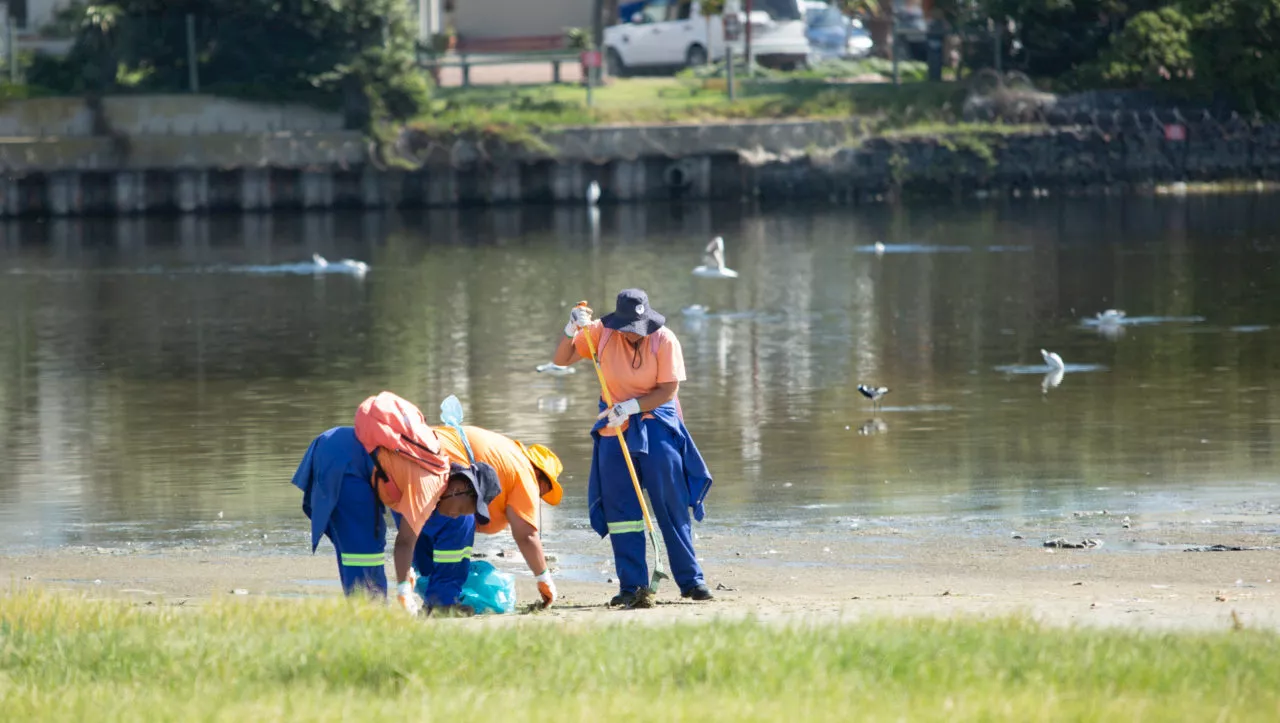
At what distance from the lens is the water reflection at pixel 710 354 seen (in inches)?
631

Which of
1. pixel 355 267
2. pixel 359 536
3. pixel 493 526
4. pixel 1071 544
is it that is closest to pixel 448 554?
pixel 493 526

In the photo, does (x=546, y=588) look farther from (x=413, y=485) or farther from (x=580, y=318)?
(x=580, y=318)

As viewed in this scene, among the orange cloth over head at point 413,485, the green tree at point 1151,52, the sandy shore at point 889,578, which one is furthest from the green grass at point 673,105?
the orange cloth over head at point 413,485

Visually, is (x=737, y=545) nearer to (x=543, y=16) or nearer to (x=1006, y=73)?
(x=1006, y=73)

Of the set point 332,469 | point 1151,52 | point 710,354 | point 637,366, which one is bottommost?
point 710,354

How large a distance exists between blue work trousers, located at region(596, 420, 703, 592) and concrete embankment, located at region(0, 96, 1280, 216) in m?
43.0

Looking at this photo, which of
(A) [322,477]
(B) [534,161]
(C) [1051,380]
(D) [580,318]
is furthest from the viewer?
(B) [534,161]

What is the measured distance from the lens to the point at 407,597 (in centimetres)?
1004

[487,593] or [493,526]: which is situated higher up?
[493,526]

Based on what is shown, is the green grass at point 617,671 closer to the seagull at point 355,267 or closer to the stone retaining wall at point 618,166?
the seagull at point 355,267

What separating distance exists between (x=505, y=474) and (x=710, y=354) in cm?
1517

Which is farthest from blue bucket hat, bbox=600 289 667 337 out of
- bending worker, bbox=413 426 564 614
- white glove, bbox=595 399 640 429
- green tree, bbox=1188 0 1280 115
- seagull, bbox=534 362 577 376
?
green tree, bbox=1188 0 1280 115

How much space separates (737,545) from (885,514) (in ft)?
5.14

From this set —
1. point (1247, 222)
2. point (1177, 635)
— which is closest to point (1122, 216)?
point (1247, 222)
